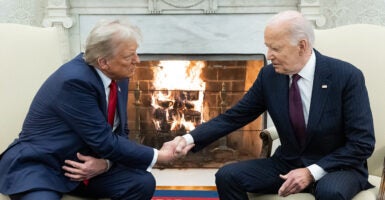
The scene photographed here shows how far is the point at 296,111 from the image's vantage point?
6.36 ft

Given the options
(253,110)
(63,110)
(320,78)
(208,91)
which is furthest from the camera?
(208,91)

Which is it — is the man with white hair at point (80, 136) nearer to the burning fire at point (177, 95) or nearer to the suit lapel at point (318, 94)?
the suit lapel at point (318, 94)

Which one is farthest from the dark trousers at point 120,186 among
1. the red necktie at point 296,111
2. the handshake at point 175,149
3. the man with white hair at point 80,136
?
the red necktie at point 296,111

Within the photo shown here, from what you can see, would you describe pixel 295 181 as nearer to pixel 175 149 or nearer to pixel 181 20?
pixel 175 149

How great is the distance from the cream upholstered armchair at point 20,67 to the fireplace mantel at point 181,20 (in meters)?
1.00

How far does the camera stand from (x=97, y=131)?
1.80 meters

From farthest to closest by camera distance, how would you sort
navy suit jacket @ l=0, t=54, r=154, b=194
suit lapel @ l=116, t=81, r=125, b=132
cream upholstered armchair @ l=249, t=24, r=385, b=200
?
cream upholstered armchair @ l=249, t=24, r=385, b=200 < suit lapel @ l=116, t=81, r=125, b=132 < navy suit jacket @ l=0, t=54, r=154, b=194

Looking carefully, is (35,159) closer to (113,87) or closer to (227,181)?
(113,87)

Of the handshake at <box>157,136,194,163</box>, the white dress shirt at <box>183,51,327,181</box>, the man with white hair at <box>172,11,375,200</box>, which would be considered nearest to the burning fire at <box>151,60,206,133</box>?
the handshake at <box>157,136,194,163</box>

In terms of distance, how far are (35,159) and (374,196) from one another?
52.0 inches

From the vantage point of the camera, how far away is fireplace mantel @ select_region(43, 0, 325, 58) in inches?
129

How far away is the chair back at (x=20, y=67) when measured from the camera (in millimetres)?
2203

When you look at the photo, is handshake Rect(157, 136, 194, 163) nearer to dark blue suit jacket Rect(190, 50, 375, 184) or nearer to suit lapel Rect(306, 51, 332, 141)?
dark blue suit jacket Rect(190, 50, 375, 184)

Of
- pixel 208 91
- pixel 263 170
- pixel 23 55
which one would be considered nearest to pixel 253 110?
pixel 263 170
